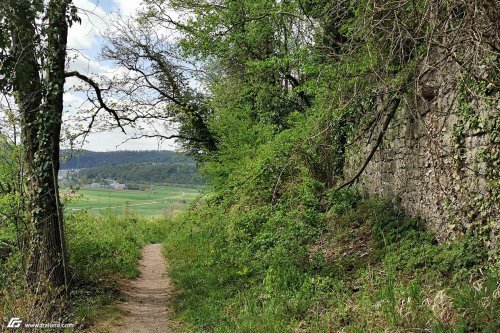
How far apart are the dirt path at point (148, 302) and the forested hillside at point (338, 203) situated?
0.23m

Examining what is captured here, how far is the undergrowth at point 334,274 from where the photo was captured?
402 cm

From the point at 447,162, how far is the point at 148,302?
241 inches

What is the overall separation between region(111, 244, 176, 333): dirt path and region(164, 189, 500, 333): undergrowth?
0.35 m

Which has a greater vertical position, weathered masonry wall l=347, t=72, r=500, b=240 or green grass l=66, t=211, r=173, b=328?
weathered masonry wall l=347, t=72, r=500, b=240

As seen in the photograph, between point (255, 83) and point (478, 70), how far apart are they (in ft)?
31.2

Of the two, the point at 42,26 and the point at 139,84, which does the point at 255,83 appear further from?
the point at 42,26

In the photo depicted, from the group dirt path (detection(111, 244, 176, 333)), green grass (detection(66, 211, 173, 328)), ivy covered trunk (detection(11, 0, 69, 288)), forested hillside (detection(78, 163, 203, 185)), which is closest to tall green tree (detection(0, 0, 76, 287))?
ivy covered trunk (detection(11, 0, 69, 288))

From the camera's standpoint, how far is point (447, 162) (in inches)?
219

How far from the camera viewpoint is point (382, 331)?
397cm

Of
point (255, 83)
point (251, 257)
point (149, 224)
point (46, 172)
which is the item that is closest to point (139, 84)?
point (255, 83)

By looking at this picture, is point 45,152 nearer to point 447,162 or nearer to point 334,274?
point 334,274

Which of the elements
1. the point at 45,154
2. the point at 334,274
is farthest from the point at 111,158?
the point at 334,274

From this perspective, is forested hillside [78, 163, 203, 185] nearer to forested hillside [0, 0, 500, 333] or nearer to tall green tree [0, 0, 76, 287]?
forested hillside [0, 0, 500, 333]

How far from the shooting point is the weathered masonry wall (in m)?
4.67
